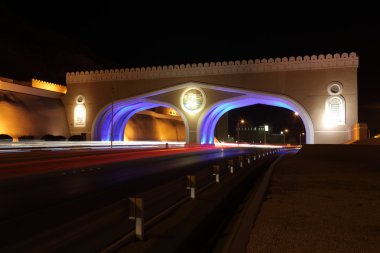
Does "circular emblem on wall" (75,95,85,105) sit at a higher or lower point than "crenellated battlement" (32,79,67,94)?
lower

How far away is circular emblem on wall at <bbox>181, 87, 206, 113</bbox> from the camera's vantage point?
1918 inches

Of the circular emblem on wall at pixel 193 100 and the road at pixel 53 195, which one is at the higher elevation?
the circular emblem on wall at pixel 193 100

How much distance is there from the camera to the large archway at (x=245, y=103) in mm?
44469

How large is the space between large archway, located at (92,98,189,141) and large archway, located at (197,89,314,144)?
8.64 feet

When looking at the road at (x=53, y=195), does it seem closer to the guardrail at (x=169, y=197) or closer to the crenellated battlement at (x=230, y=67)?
the guardrail at (x=169, y=197)

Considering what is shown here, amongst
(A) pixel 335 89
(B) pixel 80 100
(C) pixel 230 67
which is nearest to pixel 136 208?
(A) pixel 335 89

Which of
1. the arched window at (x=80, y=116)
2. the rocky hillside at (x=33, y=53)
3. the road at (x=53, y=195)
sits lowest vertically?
the road at (x=53, y=195)

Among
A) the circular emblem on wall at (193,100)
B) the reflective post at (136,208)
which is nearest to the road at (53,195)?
the reflective post at (136,208)

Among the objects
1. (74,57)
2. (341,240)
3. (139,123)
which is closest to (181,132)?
(139,123)

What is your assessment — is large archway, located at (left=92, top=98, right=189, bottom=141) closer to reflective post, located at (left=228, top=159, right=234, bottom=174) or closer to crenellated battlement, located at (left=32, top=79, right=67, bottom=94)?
crenellated battlement, located at (left=32, top=79, right=67, bottom=94)

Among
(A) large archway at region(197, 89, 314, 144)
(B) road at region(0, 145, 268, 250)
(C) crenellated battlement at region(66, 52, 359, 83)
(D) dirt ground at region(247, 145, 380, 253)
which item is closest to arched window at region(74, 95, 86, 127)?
(C) crenellated battlement at region(66, 52, 359, 83)

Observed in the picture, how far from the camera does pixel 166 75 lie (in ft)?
164

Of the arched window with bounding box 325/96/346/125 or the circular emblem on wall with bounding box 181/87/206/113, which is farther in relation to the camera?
the circular emblem on wall with bounding box 181/87/206/113

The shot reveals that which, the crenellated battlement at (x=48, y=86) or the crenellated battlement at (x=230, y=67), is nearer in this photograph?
the crenellated battlement at (x=230, y=67)
